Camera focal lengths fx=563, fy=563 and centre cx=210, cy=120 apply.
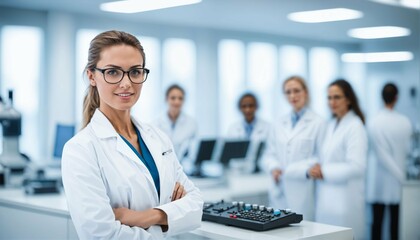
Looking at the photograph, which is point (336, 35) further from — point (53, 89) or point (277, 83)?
point (53, 89)

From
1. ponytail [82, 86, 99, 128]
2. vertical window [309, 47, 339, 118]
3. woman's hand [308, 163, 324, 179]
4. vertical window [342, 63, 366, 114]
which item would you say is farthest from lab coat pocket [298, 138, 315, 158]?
vertical window [309, 47, 339, 118]

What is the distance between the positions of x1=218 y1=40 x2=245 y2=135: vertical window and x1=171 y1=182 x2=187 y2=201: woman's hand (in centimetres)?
663

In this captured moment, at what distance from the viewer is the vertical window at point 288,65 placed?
9719 mm

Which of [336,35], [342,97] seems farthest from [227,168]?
[336,35]

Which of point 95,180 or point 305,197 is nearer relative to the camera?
point 95,180

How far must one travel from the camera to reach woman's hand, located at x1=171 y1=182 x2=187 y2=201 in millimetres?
2240

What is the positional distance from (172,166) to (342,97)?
6.86 feet

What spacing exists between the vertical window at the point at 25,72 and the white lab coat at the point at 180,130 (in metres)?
2.21

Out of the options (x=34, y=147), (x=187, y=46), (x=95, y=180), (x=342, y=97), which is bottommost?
(x=34, y=147)

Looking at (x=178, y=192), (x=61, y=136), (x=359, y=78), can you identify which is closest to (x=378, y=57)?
(x=359, y=78)

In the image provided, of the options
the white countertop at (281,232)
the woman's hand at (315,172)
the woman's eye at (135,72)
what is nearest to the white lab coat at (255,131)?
the woman's hand at (315,172)

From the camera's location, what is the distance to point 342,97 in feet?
13.1

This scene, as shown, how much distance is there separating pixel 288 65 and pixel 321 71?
2.90ft

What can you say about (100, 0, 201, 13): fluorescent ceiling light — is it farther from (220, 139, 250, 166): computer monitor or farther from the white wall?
(220, 139, 250, 166): computer monitor
